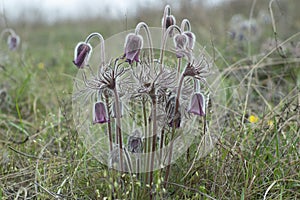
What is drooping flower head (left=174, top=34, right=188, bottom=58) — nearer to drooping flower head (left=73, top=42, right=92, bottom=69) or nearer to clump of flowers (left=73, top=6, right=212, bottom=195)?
clump of flowers (left=73, top=6, right=212, bottom=195)

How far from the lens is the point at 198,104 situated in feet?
4.66

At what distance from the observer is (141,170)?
63.8 inches

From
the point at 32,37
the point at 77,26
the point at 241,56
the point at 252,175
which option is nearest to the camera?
the point at 252,175

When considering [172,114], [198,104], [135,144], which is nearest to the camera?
[198,104]

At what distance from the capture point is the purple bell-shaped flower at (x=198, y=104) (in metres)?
1.42

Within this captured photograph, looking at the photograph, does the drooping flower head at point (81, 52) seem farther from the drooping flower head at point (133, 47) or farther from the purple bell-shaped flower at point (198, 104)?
the purple bell-shaped flower at point (198, 104)

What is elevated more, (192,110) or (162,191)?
(192,110)

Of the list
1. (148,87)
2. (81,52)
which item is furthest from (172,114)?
(81,52)

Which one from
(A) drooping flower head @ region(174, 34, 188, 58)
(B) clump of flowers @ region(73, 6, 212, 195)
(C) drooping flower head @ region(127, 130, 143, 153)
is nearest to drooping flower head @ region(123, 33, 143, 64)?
(B) clump of flowers @ region(73, 6, 212, 195)

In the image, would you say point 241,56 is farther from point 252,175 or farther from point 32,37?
point 32,37

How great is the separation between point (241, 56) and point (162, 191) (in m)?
2.04

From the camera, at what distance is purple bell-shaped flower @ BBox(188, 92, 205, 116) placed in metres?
1.42

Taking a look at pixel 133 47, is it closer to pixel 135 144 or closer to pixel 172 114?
pixel 172 114

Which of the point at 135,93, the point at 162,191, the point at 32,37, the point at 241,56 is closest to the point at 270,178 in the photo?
the point at 162,191
